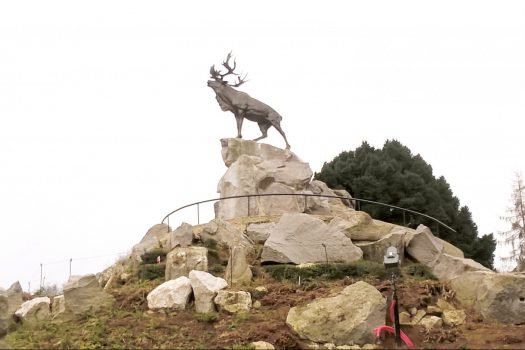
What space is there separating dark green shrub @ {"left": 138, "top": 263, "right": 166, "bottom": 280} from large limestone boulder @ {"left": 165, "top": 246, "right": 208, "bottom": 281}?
1.99 feet

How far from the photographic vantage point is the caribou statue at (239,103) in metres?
23.5

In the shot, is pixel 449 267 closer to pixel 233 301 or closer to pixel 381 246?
pixel 381 246

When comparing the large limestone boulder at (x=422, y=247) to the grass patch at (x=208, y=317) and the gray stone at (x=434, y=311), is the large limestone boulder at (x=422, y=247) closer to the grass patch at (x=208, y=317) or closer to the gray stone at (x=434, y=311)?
the gray stone at (x=434, y=311)

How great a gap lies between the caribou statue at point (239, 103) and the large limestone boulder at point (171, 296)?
11.1 m

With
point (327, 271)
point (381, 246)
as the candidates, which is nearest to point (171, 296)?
point (327, 271)

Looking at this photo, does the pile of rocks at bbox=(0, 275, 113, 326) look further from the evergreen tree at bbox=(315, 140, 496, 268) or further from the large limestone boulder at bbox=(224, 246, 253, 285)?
the evergreen tree at bbox=(315, 140, 496, 268)

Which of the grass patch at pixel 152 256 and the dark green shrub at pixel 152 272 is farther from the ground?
the grass patch at pixel 152 256

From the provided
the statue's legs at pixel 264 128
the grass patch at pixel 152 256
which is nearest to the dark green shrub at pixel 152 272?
the grass patch at pixel 152 256

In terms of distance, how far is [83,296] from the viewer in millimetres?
12844

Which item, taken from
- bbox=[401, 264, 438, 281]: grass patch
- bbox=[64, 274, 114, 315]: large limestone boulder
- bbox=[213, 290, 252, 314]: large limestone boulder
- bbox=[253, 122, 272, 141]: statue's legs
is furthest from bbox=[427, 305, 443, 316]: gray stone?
bbox=[253, 122, 272, 141]: statue's legs

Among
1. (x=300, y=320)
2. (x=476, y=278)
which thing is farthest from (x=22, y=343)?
(x=476, y=278)

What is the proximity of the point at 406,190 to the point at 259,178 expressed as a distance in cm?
1103

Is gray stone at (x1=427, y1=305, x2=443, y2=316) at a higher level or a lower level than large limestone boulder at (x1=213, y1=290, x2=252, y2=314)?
lower

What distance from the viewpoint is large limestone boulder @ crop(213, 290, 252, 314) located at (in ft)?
40.5
